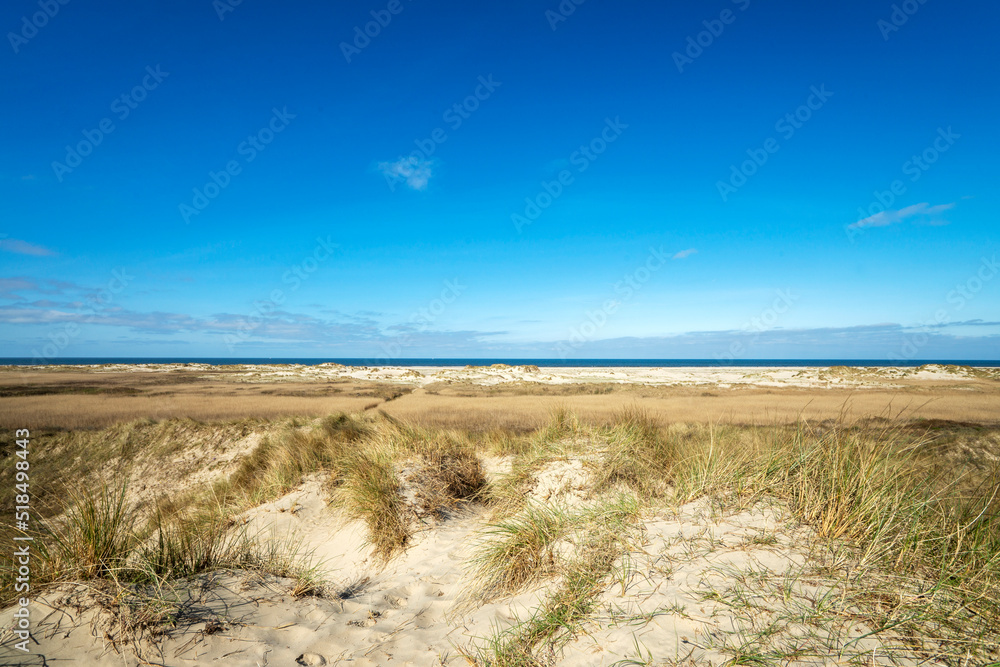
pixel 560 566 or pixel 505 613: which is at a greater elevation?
pixel 560 566

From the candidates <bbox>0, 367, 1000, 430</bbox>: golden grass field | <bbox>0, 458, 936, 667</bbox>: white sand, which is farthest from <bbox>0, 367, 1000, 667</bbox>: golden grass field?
<bbox>0, 367, 1000, 430</bbox>: golden grass field

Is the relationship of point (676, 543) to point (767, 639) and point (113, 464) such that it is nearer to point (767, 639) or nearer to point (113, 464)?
point (767, 639)

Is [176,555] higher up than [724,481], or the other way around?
[724,481]

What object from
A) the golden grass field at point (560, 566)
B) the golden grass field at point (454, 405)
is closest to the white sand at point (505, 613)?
the golden grass field at point (560, 566)

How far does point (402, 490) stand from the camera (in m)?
6.86

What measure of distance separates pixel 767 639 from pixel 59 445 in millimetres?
18201

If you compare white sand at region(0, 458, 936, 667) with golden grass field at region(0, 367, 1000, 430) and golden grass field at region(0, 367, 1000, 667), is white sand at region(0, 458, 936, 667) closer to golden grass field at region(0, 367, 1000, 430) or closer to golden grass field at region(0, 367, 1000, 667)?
golden grass field at region(0, 367, 1000, 667)

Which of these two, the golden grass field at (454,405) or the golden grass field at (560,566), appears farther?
the golden grass field at (454,405)

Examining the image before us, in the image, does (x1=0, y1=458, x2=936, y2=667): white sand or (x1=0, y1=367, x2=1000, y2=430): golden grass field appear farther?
(x1=0, y1=367, x2=1000, y2=430): golden grass field

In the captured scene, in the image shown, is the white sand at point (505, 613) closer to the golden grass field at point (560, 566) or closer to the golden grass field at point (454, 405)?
the golden grass field at point (560, 566)

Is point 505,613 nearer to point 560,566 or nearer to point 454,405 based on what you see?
point 560,566

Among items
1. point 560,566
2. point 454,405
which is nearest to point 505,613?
point 560,566

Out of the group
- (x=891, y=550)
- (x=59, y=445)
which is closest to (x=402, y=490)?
(x=891, y=550)

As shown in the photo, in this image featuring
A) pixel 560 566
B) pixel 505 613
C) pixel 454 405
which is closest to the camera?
pixel 505 613
